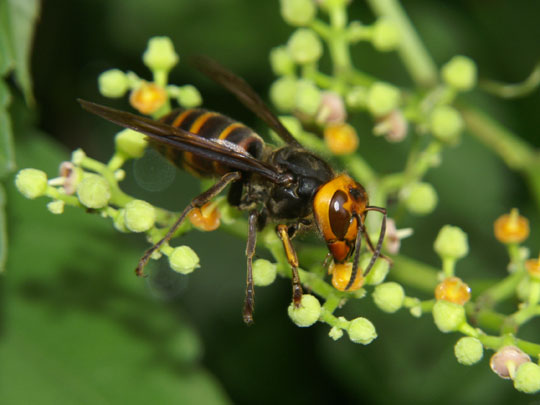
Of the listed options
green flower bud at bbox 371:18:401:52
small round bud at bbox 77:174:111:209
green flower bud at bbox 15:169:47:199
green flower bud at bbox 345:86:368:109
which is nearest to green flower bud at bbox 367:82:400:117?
green flower bud at bbox 345:86:368:109

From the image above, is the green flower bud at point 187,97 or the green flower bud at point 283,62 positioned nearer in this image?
the green flower bud at point 187,97

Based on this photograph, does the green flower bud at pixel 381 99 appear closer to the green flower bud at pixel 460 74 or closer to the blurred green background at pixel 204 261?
the green flower bud at pixel 460 74

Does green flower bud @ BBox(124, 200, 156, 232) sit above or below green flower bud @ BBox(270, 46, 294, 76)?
below

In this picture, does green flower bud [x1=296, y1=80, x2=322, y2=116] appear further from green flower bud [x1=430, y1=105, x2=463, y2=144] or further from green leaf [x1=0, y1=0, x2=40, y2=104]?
green leaf [x1=0, y1=0, x2=40, y2=104]

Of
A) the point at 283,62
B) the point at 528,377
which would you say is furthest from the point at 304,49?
the point at 528,377

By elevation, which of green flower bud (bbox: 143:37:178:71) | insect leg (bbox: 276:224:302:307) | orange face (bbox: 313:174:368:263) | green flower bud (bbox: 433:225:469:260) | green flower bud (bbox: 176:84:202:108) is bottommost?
green flower bud (bbox: 176:84:202:108)

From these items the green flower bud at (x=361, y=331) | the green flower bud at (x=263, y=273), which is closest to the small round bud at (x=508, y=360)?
Result: the green flower bud at (x=361, y=331)

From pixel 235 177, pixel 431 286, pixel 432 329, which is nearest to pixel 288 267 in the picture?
pixel 235 177

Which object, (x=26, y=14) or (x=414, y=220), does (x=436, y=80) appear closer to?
(x=414, y=220)
